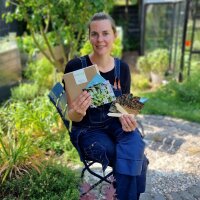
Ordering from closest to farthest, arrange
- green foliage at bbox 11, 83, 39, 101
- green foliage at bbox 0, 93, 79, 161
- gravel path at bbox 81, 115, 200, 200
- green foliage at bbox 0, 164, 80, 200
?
green foliage at bbox 0, 164, 80, 200 < gravel path at bbox 81, 115, 200, 200 < green foliage at bbox 0, 93, 79, 161 < green foliage at bbox 11, 83, 39, 101

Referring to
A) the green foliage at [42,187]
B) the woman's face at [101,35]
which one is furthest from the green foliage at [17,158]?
the woman's face at [101,35]

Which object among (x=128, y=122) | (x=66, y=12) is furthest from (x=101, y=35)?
(x=66, y=12)

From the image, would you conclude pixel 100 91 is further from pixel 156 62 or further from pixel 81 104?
pixel 156 62

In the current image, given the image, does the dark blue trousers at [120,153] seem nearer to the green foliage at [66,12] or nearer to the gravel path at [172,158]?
the gravel path at [172,158]

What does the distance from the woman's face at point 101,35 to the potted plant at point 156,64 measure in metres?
5.38

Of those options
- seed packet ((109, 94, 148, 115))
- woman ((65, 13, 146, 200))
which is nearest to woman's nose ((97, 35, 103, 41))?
woman ((65, 13, 146, 200))

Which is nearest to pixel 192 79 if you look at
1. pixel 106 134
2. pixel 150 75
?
pixel 150 75

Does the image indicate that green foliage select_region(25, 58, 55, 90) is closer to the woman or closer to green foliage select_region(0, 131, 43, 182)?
green foliage select_region(0, 131, 43, 182)

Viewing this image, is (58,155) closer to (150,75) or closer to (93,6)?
(93,6)

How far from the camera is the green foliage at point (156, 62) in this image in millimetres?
7711

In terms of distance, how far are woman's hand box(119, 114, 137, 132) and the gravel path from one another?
37.7 inches

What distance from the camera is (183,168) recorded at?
11.8 feet

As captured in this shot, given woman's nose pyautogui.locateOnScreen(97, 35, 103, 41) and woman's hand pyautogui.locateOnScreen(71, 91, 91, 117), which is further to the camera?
woman's nose pyautogui.locateOnScreen(97, 35, 103, 41)

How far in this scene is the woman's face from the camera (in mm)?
2474
